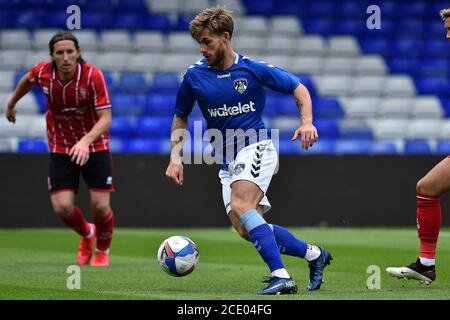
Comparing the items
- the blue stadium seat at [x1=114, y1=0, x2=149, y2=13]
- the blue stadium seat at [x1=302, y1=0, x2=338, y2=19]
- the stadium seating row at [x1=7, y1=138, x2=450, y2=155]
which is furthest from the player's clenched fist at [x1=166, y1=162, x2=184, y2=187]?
the blue stadium seat at [x1=302, y1=0, x2=338, y2=19]

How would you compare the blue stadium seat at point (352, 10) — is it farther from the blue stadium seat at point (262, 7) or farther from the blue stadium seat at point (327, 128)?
the blue stadium seat at point (327, 128)

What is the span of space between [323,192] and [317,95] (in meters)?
2.94

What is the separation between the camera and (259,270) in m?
8.54

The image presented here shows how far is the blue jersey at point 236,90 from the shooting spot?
6.72m

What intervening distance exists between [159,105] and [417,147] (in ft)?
13.7

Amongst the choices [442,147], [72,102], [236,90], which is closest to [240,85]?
[236,90]

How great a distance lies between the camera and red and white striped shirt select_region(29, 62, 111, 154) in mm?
8828

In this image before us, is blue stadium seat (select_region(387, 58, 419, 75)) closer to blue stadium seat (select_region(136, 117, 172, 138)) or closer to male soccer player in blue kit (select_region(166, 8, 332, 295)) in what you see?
blue stadium seat (select_region(136, 117, 172, 138))

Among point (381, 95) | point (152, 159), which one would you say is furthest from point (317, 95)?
point (152, 159)

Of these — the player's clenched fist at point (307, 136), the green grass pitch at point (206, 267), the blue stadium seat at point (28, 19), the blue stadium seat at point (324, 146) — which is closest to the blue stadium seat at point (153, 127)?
the blue stadium seat at point (324, 146)

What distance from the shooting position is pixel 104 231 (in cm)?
920

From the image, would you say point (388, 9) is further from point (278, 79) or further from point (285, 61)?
point (278, 79)

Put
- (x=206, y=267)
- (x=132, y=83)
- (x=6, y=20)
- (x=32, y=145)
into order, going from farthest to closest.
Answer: (x=6, y=20) → (x=132, y=83) → (x=32, y=145) → (x=206, y=267)

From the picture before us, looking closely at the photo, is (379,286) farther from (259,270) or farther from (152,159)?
(152,159)
